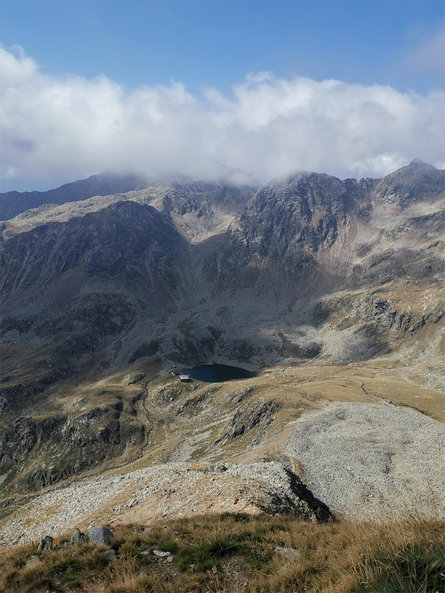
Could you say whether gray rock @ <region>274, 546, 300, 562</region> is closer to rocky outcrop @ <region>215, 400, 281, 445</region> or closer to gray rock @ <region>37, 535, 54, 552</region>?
gray rock @ <region>37, 535, 54, 552</region>

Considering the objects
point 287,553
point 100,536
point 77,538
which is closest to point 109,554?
A: point 100,536

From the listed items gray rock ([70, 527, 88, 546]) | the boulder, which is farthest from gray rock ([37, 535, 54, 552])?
the boulder

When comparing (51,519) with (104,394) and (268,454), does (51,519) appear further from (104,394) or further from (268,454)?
(104,394)

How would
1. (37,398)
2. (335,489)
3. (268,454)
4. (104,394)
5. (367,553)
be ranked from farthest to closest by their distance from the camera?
(37,398)
(104,394)
(268,454)
(335,489)
(367,553)

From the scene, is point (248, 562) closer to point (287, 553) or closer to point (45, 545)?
point (287, 553)

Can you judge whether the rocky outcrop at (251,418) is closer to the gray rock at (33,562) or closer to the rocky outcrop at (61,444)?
the rocky outcrop at (61,444)

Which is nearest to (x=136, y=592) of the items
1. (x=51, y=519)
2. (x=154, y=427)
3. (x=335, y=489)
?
(x=335, y=489)
